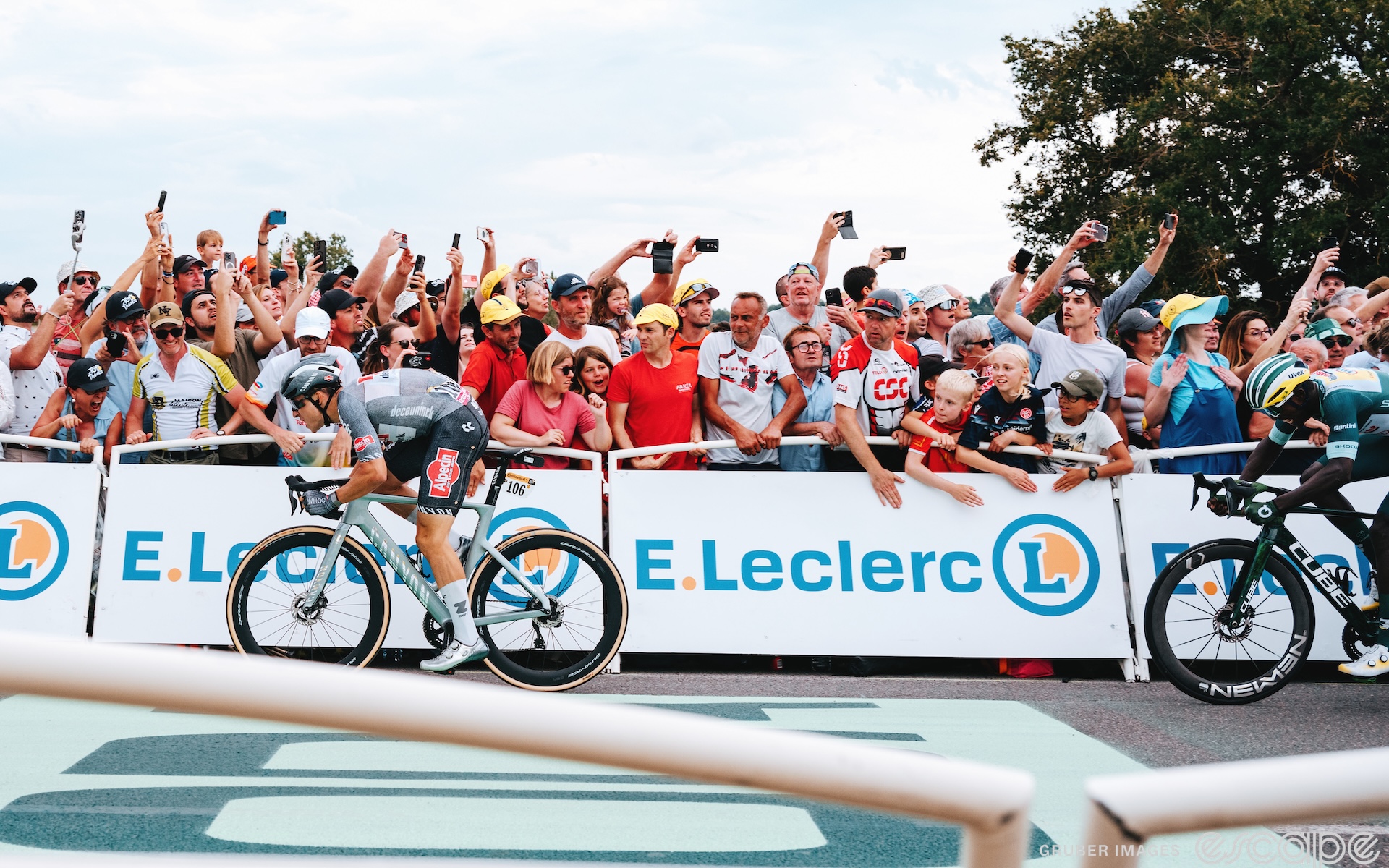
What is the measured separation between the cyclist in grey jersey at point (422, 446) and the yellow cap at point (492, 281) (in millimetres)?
3134

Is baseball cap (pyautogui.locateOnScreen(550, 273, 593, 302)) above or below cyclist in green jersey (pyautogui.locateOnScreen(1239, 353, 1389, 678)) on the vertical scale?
above

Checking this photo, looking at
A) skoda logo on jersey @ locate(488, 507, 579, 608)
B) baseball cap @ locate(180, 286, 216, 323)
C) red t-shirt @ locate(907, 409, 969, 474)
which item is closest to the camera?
skoda logo on jersey @ locate(488, 507, 579, 608)

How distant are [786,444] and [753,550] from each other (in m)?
0.84

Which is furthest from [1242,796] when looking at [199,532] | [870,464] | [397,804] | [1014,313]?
[1014,313]

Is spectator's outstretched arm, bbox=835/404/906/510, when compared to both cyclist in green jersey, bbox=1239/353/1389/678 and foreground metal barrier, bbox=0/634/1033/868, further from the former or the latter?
foreground metal barrier, bbox=0/634/1033/868

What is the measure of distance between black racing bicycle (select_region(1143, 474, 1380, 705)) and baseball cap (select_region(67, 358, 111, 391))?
6882mm

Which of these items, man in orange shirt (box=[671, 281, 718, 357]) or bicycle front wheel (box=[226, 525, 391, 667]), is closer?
bicycle front wheel (box=[226, 525, 391, 667])

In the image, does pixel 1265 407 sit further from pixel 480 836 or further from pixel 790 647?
pixel 480 836

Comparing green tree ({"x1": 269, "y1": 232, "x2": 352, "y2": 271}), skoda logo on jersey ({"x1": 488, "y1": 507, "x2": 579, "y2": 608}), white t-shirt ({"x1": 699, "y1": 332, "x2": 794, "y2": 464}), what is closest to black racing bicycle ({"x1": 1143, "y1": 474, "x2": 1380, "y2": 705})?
white t-shirt ({"x1": 699, "y1": 332, "x2": 794, "y2": 464})

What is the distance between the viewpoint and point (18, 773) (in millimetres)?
4609

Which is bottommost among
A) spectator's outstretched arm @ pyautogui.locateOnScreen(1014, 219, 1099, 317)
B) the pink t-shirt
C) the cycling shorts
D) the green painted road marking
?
the green painted road marking

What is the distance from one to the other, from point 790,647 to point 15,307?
22.0ft

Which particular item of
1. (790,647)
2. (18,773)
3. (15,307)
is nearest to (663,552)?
(790,647)

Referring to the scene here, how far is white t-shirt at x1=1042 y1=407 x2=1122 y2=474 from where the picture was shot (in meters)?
7.99
